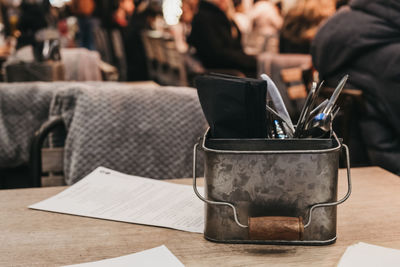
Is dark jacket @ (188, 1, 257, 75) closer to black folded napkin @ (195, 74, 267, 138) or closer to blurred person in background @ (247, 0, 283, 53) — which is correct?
blurred person in background @ (247, 0, 283, 53)

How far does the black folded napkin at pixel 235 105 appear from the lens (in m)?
0.70

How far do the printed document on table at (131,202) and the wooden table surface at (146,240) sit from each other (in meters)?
0.02

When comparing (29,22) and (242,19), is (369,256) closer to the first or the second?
(29,22)

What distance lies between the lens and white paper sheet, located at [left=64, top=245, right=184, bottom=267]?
0.65 m

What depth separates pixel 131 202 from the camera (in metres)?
0.89

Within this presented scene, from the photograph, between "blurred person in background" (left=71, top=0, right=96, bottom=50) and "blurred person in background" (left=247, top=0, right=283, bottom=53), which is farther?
"blurred person in background" (left=71, top=0, right=96, bottom=50)

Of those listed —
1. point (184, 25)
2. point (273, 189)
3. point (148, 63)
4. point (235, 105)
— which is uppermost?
point (235, 105)

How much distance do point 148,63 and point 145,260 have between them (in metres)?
6.11

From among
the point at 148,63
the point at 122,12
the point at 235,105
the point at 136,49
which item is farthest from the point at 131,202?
the point at 122,12

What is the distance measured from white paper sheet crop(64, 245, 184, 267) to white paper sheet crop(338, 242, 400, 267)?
0.22 metres

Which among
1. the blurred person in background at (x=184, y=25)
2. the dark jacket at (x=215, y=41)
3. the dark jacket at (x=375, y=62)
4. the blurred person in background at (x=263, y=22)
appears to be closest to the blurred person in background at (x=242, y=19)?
the blurred person in background at (x=263, y=22)

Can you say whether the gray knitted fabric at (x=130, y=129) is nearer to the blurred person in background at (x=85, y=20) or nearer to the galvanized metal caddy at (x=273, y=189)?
the galvanized metal caddy at (x=273, y=189)

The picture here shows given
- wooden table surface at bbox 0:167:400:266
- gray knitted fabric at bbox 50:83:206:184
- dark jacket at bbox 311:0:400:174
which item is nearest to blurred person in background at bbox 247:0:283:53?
dark jacket at bbox 311:0:400:174

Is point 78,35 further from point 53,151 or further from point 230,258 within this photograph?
point 230,258
